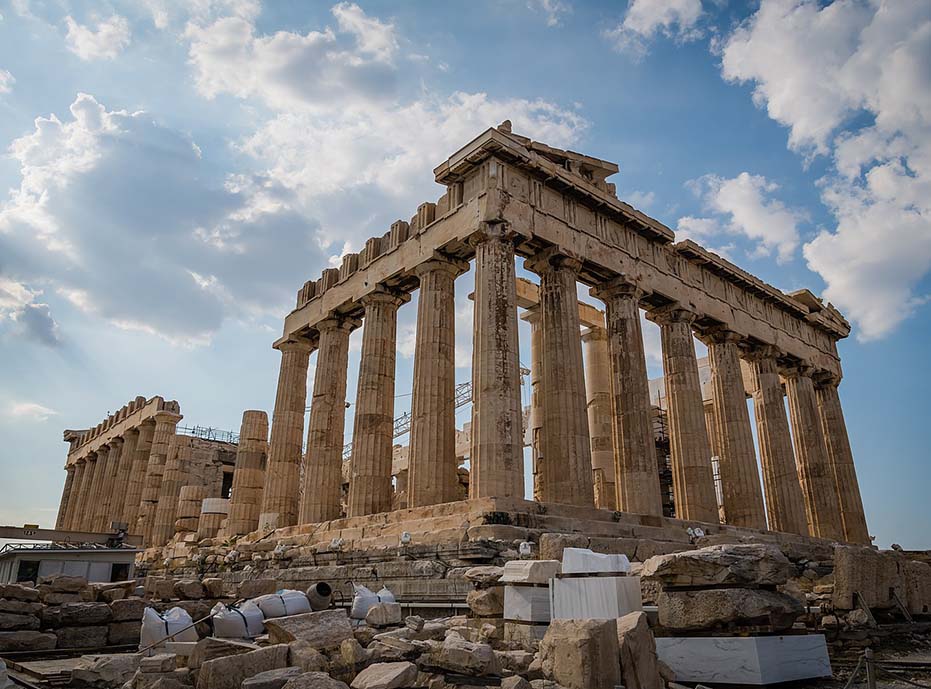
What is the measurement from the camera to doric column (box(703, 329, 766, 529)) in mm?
23422

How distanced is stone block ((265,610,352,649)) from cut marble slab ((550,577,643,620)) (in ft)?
7.84

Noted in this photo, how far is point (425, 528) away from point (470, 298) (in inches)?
402

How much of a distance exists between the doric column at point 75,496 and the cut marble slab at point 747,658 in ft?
156

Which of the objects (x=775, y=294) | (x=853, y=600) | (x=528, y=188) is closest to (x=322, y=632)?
(x=853, y=600)

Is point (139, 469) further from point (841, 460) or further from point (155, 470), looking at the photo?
point (841, 460)

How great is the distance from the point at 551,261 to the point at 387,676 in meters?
15.4

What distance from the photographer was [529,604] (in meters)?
8.39

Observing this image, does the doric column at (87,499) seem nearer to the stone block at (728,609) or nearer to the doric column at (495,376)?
the doric column at (495,376)

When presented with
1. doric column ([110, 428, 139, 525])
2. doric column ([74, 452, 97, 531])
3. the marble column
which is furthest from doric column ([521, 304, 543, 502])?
doric column ([74, 452, 97, 531])

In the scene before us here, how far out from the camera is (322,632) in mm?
7250

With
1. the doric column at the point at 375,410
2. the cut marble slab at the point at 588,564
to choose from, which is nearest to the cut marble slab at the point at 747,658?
the cut marble slab at the point at 588,564

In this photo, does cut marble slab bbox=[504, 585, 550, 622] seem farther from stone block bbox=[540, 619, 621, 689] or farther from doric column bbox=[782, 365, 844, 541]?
doric column bbox=[782, 365, 844, 541]

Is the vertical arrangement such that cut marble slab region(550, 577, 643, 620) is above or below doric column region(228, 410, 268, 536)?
below

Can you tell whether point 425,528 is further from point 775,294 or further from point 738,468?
point 775,294
